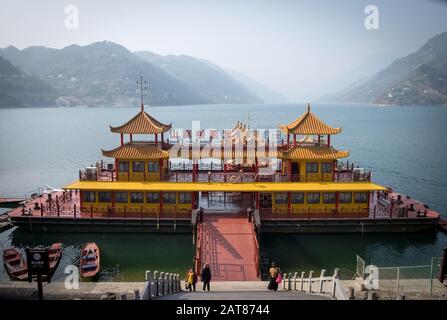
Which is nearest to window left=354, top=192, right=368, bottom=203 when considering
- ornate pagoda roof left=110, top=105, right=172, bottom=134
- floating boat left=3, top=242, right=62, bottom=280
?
ornate pagoda roof left=110, top=105, right=172, bottom=134

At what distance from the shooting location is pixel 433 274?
59.6 ft

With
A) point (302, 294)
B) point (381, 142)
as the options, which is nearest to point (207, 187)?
point (302, 294)

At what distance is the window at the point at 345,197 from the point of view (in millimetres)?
29102

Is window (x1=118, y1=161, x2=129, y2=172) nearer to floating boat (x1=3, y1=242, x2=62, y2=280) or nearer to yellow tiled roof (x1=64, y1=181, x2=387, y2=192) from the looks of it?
yellow tiled roof (x1=64, y1=181, x2=387, y2=192)

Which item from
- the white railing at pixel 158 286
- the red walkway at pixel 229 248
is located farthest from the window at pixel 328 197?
the white railing at pixel 158 286

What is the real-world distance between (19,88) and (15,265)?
177111 mm

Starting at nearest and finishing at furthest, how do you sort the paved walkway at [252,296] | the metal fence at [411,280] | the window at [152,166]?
1. the paved walkway at [252,296]
2. the metal fence at [411,280]
3. the window at [152,166]

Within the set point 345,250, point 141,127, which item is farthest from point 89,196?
point 345,250

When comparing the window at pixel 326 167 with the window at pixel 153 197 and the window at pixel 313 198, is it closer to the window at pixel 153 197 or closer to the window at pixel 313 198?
the window at pixel 313 198

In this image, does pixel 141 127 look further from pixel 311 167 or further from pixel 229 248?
pixel 311 167

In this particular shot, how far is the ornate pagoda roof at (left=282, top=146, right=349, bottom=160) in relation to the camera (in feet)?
96.0

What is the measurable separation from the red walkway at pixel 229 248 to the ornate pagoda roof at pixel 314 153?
655 centimetres

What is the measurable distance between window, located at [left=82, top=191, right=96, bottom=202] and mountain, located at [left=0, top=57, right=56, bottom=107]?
150975mm

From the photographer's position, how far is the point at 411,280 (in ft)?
58.6
